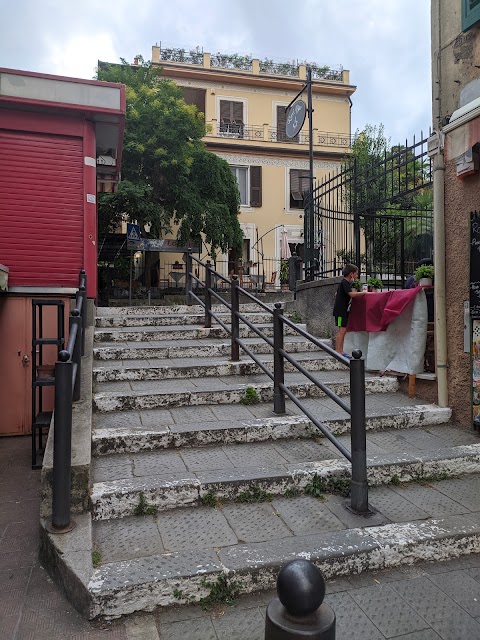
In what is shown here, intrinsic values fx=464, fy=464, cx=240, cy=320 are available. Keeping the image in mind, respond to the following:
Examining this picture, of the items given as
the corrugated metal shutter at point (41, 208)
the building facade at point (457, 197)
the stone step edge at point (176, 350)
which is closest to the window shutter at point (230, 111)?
the corrugated metal shutter at point (41, 208)

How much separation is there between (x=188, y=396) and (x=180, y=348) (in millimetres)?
1422

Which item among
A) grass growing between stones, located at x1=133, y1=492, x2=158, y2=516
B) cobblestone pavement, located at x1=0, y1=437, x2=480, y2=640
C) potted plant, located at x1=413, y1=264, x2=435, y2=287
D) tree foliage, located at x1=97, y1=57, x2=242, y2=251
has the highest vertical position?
tree foliage, located at x1=97, y1=57, x2=242, y2=251

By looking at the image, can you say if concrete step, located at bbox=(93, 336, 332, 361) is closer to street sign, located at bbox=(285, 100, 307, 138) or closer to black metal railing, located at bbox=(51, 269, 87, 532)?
black metal railing, located at bbox=(51, 269, 87, 532)

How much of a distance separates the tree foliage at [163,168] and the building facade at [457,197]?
9266 mm

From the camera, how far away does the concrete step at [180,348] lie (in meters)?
5.70

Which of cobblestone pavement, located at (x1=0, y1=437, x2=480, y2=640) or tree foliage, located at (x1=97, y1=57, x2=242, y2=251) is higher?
tree foliage, located at (x1=97, y1=57, x2=242, y2=251)

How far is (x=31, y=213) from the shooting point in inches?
278

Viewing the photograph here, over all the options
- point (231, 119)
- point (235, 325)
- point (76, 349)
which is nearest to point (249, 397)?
point (235, 325)

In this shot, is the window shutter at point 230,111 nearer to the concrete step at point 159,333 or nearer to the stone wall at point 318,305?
the stone wall at point 318,305

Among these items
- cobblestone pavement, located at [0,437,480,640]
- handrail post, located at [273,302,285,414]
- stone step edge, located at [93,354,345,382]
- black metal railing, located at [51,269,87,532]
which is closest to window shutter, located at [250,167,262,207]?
stone step edge, located at [93,354,345,382]

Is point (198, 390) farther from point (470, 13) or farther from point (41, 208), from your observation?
point (470, 13)

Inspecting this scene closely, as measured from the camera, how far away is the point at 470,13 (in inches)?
180

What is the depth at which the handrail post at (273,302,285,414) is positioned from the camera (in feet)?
14.3

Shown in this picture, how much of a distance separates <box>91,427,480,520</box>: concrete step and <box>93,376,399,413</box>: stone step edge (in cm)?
81
